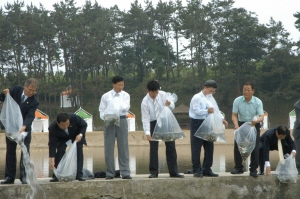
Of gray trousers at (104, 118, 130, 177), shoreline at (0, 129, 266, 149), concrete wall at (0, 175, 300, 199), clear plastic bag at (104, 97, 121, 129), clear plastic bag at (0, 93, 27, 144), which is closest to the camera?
concrete wall at (0, 175, 300, 199)

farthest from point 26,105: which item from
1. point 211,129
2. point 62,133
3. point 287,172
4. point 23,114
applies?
point 287,172

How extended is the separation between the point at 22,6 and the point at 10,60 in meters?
5.17

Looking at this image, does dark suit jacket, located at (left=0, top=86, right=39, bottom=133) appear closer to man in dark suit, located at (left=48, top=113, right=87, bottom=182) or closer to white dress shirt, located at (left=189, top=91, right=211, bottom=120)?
man in dark suit, located at (left=48, top=113, right=87, bottom=182)

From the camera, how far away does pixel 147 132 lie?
7719 millimetres

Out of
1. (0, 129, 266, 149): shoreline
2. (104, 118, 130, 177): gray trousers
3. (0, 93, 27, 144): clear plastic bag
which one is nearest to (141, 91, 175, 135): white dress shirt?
(104, 118, 130, 177): gray trousers

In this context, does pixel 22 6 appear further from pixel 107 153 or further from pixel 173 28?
pixel 107 153

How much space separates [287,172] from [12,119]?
3825mm

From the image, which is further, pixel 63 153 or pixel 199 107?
pixel 199 107

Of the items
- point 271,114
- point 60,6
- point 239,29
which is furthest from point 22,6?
point 271,114

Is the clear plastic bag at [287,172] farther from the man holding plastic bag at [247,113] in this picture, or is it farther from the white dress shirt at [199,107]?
the white dress shirt at [199,107]

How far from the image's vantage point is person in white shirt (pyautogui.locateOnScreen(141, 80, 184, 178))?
775 centimetres

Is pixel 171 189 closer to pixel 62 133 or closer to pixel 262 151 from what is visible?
pixel 62 133

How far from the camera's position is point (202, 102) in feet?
25.8

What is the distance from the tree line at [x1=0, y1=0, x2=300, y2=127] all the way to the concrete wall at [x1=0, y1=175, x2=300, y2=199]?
40.4m
